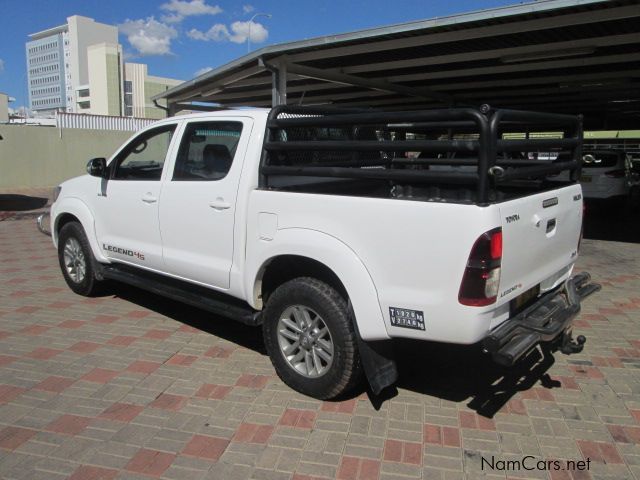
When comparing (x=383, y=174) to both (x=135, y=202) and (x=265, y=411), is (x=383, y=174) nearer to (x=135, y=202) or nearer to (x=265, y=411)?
(x=265, y=411)

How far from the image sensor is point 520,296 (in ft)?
10.6

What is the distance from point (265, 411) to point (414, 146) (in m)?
1.94

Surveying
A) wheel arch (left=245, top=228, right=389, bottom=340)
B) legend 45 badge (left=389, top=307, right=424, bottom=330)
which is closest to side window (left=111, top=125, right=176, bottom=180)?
wheel arch (left=245, top=228, right=389, bottom=340)

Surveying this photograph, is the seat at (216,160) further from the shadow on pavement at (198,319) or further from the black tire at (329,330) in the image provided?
the shadow on pavement at (198,319)

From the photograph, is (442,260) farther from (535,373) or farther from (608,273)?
(608,273)

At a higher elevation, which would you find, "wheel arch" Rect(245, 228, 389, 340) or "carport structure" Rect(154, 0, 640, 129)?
"carport structure" Rect(154, 0, 640, 129)

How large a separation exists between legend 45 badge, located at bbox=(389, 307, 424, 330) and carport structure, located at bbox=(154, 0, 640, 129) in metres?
5.11

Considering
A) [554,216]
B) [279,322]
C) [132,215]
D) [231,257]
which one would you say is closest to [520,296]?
[554,216]

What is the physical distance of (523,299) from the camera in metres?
3.30

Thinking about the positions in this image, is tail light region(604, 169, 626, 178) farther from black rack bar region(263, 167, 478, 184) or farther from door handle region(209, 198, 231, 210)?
door handle region(209, 198, 231, 210)

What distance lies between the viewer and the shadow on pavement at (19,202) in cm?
1401

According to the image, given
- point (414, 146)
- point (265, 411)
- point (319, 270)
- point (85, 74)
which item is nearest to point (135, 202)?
point (319, 270)

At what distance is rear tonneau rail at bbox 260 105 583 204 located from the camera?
284 centimetres

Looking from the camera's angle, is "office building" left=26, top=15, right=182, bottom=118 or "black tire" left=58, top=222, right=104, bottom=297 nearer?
"black tire" left=58, top=222, right=104, bottom=297
